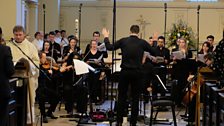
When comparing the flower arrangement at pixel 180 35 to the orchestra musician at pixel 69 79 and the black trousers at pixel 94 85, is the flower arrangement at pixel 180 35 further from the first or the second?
the orchestra musician at pixel 69 79

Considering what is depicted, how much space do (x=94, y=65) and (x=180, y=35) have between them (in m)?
5.03

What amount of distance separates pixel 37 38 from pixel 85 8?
4692 mm

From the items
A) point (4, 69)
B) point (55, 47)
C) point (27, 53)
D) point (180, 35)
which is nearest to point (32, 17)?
point (55, 47)

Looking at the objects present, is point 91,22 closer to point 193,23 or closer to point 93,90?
point 193,23

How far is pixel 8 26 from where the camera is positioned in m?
12.3

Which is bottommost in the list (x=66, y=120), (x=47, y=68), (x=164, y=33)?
(x=66, y=120)

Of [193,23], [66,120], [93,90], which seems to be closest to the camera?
[66,120]

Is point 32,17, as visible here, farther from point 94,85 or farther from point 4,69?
point 4,69

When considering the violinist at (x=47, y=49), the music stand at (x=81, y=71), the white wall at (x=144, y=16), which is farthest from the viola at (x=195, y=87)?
the white wall at (x=144, y=16)

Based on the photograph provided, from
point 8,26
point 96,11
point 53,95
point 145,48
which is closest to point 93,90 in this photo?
point 53,95

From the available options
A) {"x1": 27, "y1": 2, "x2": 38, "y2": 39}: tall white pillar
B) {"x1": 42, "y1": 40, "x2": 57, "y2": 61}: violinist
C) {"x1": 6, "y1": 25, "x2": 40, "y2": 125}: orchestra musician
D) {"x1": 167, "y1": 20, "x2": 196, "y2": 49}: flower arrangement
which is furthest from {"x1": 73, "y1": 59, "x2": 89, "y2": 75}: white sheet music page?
{"x1": 27, "y1": 2, "x2": 38, "y2": 39}: tall white pillar

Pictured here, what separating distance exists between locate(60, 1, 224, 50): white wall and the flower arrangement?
2.03ft

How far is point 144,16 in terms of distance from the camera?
1689cm

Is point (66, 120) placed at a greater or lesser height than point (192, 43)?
lesser
